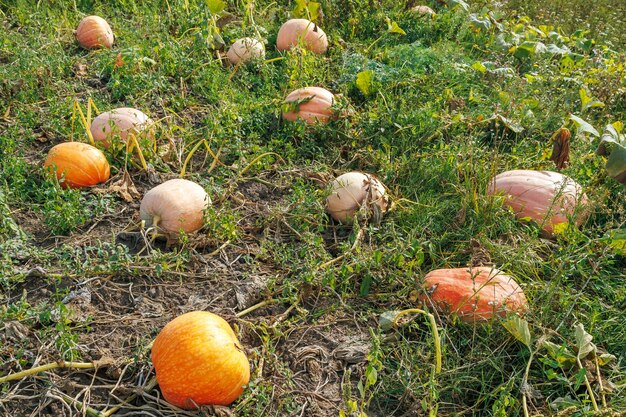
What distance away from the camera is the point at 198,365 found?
2459mm

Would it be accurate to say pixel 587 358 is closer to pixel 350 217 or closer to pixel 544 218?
pixel 544 218

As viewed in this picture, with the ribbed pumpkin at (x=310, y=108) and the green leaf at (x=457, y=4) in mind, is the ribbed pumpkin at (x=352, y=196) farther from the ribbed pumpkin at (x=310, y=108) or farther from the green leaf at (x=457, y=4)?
the green leaf at (x=457, y=4)

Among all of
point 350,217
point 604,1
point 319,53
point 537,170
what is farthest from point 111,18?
point 604,1

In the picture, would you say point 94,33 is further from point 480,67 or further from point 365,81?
point 480,67

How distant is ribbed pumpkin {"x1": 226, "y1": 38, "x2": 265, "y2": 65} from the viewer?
5102 mm

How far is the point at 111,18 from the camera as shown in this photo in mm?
5859

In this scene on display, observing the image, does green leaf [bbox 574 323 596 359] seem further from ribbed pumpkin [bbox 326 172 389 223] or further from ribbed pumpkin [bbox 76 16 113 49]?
ribbed pumpkin [bbox 76 16 113 49]

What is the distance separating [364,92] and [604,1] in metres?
4.91

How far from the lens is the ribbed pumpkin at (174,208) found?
3.33 metres

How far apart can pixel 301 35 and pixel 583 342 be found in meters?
3.48

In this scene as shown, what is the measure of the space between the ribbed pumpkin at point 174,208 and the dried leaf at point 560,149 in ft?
6.92

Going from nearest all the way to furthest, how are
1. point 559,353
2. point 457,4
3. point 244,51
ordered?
point 559,353 < point 244,51 < point 457,4

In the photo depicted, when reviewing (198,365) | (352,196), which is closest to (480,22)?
(352,196)

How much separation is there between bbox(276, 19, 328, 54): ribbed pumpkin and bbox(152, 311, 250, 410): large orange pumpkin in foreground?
3299 mm
